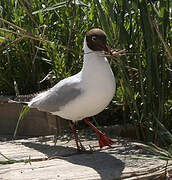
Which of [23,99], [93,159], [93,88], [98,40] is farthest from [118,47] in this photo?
[23,99]

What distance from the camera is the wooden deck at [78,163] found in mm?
1767

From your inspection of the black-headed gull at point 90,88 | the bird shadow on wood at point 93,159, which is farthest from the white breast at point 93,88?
the bird shadow on wood at point 93,159

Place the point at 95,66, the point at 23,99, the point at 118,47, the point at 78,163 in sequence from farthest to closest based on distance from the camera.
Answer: the point at 23,99
the point at 118,47
the point at 95,66
the point at 78,163

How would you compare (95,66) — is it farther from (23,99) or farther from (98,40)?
(23,99)

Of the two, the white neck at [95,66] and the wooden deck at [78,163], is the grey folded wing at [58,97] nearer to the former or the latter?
the white neck at [95,66]

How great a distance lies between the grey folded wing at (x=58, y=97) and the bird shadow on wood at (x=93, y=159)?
0.22 metres

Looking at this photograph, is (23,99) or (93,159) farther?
(23,99)

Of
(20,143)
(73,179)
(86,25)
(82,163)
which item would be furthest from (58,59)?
(73,179)

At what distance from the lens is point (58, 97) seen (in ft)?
7.06

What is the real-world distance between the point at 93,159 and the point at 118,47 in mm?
618

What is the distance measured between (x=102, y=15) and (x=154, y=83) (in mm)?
426

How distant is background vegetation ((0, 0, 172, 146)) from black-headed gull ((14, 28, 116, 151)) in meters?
0.06

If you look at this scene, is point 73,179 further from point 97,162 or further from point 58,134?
point 58,134

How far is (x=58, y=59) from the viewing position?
2502 mm
